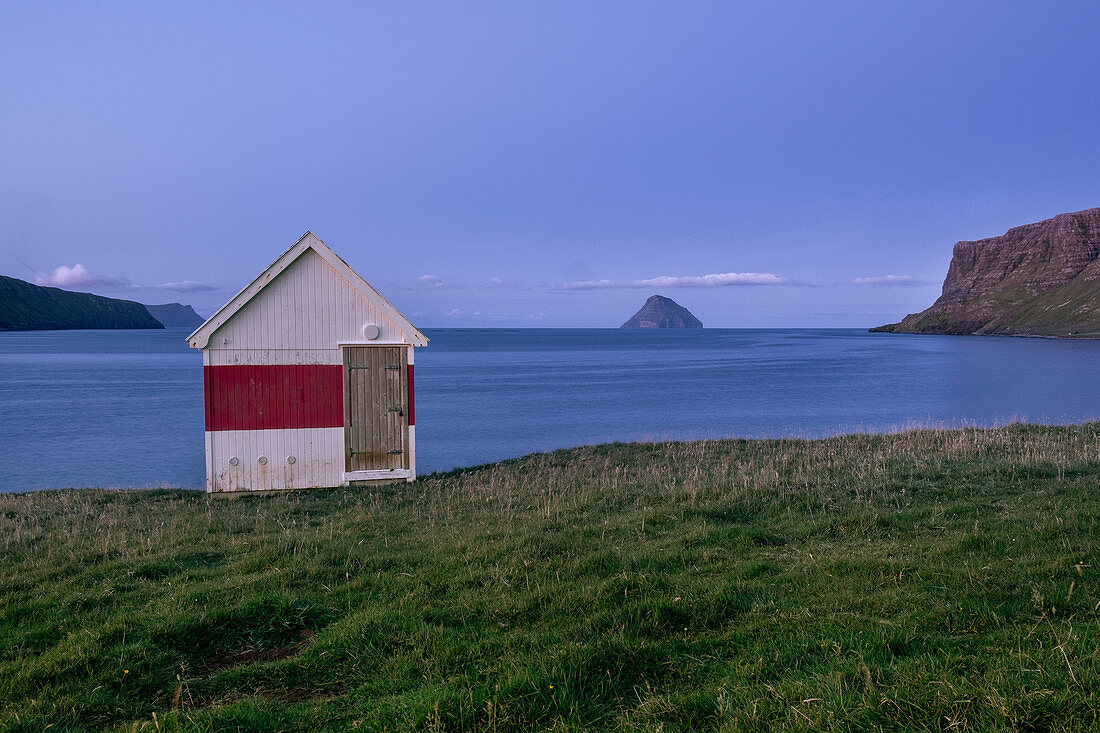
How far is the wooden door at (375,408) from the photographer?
49.4 feet

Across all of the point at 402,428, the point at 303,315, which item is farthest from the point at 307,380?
the point at 402,428

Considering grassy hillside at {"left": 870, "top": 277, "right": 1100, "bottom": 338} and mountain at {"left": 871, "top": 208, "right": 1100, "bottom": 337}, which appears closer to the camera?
grassy hillside at {"left": 870, "top": 277, "right": 1100, "bottom": 338}

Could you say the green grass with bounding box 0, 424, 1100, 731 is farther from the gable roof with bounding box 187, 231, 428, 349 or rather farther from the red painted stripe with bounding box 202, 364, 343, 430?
the gable roof with bounding box 187, 231, 428, 349

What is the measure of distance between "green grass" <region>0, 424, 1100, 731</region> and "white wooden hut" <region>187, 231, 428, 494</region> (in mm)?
3236

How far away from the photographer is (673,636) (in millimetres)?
5727

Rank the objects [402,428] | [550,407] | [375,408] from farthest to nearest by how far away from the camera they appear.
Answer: [550,407], [402,428], [375,408]

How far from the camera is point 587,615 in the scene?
616 cm

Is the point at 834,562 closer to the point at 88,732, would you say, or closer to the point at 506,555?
the point at 506,555

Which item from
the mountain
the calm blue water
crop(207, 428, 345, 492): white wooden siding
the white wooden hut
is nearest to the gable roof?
the white wooden hut

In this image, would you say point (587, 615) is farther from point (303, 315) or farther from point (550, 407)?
point (550, 407)

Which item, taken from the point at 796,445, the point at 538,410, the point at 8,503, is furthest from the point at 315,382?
the point at 538,410

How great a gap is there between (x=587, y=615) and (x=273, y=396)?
35.5 ft

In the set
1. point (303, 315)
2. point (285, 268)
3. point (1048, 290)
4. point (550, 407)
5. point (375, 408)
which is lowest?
point (550, 407)

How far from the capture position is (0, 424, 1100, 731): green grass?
14.6 ft
